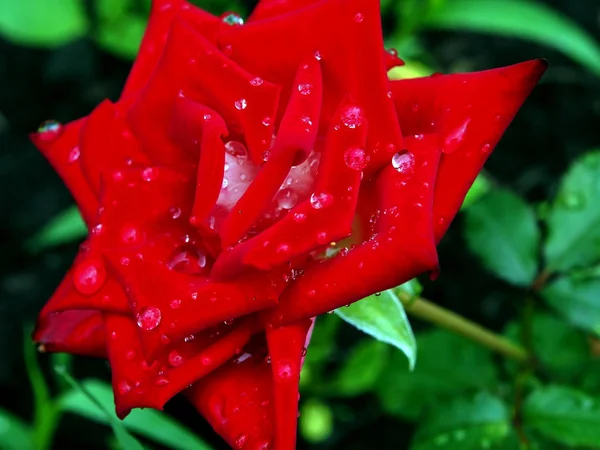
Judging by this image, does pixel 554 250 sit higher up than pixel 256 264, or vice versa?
pixel 256 264

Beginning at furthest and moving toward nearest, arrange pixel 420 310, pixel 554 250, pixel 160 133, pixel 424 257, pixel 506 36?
pixel 506 36 → pixel 554 250 → pixel 420 310 → pixel 160 133 → pixel 424 257

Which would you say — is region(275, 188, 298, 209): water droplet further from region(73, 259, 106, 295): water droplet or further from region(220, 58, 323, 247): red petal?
region(73, 259, 106, 295): water droplet

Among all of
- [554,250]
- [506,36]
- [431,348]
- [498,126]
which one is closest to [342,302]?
[498,126]

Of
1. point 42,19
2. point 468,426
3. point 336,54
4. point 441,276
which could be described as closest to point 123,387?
point 336,54

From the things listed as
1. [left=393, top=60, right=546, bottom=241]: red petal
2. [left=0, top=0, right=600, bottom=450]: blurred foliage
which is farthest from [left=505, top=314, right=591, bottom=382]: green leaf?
[left=393, top=60, right=546, bottom=241]: red petal

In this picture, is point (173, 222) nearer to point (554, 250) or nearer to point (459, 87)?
point (459, 87)

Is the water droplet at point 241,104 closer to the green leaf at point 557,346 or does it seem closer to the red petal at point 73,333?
the red petal at point 73,333
